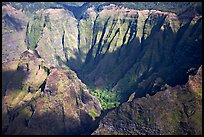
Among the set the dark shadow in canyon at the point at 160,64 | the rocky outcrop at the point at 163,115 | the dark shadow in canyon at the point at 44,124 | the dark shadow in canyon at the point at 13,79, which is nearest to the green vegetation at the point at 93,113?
the dark shadow in canyon at the point at 44,124

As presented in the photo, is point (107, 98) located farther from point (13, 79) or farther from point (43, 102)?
point (43, 102)

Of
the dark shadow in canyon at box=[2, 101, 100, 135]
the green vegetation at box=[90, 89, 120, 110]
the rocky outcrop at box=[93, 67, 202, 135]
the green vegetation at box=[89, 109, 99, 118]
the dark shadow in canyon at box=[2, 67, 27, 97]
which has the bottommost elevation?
the green vegetation at box=[90, 89, 120, 110]

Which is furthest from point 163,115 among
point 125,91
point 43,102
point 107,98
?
point 107,98

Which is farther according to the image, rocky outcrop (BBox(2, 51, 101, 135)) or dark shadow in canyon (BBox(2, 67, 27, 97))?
dark shadow in canyon (BBox(2, 67, 27, 97))

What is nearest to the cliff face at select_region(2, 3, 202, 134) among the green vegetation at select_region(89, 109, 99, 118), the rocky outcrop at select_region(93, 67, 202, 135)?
the rocky outcrop at select_region(93, 67, 202, 135)

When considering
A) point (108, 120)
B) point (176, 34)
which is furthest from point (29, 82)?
point (176, 34)

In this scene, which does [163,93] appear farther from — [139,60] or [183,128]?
[139,60]

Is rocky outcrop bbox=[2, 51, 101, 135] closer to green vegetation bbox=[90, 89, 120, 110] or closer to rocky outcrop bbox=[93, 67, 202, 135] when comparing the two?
green vegetation bbox=[90, 89, 120, 110]
